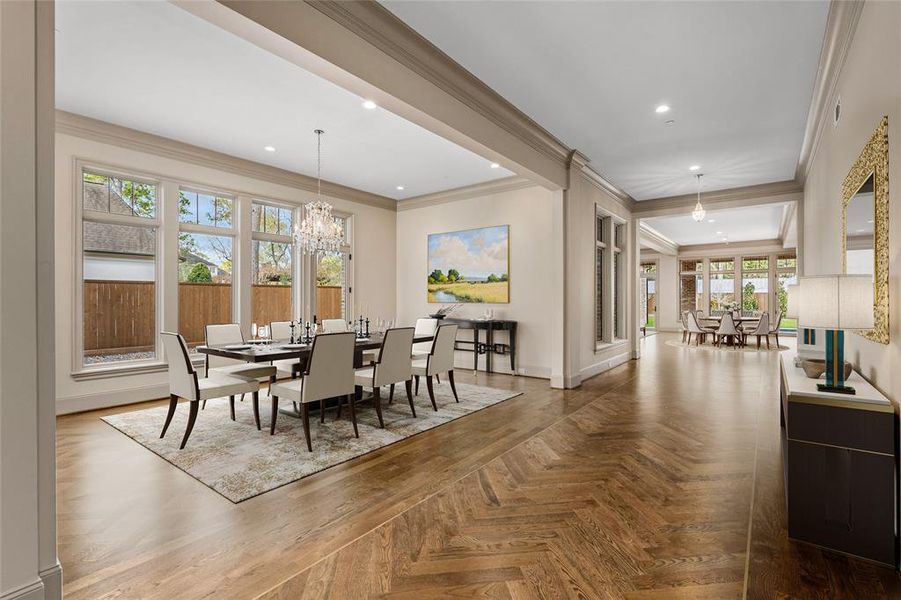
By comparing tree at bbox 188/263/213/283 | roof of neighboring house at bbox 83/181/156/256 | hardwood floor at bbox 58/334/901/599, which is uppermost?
roof of neighboring house at bbox 83/181/156/256

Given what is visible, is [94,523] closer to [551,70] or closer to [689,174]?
[551,70]

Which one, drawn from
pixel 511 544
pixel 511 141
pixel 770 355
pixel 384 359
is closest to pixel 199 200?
pixel 384 359

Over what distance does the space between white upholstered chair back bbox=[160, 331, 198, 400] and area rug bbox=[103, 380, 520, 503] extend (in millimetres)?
421

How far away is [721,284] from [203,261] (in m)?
16.1

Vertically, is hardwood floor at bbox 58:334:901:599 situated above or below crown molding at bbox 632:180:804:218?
below

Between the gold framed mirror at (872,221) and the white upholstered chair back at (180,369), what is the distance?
4.55 m

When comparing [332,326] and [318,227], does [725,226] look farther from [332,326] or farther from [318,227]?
[318,227]

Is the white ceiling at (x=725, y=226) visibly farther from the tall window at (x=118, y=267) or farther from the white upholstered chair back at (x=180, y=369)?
the tall window at (x=118, y=267)

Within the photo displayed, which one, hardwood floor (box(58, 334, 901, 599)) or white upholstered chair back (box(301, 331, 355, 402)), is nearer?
hardwood floor (box(58, 334, 901, 599))

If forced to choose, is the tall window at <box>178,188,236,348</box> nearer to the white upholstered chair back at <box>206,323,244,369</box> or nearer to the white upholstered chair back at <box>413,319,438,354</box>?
the white upholstered chair back at <box>206,323,244,369</box>

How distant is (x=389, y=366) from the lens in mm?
4285

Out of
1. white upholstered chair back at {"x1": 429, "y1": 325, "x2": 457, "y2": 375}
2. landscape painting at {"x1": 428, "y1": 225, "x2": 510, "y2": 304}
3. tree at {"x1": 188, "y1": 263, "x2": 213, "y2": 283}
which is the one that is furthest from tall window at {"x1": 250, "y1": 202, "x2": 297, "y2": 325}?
white upholstered chair back at {"x1": 429, "y1": 325, "x2": 457, "y2": 375}

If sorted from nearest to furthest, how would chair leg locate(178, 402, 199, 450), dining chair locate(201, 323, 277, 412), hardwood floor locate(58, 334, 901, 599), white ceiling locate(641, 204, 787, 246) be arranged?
1. hardwood floor locate(58, 334, 901, 599)
2. chair leg locate(178, 402, 199, 450)
3. dining chair locate(201, 323, 277, 412)
4. white ceiling locate(641, 204, 787, 246)

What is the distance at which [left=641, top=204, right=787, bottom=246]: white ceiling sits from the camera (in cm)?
969
